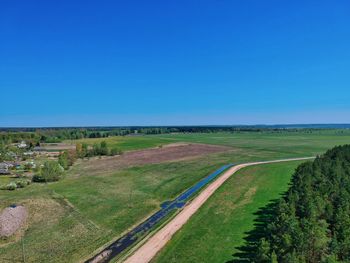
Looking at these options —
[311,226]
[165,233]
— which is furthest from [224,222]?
[311,226]

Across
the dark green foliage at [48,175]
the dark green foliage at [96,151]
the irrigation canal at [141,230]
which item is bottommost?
the irrigation canal at [141,230]

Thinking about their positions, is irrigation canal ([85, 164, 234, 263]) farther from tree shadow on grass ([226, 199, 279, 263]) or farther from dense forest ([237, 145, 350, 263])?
dense forest ([237, 145, 350, 263])

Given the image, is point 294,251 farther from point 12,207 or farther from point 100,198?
point 12,207

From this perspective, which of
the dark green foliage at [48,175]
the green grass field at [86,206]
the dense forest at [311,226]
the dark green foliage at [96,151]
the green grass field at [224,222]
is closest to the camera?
the dense forest at [311,226]

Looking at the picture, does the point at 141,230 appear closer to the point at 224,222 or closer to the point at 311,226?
the point at 224,222

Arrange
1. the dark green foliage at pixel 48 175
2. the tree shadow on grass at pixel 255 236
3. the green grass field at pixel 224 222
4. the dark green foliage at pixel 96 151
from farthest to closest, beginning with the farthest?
1. the dark green foliage at pixel 96 151
2. the dark green foliage at pixel 48 175
3. the green grass field at pixel 224 222
4. the tree shadow on grass at pixel 255 236

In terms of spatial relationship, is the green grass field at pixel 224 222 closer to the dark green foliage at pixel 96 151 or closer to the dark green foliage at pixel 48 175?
the dark green foliage at pixel 48 175

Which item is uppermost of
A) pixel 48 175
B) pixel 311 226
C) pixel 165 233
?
pixel 311 226

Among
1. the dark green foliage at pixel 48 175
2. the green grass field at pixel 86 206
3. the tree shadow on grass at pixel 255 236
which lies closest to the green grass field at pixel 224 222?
the tree shadow on grass at pixel 255 236
